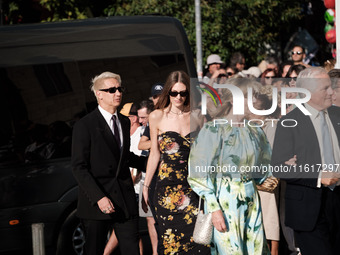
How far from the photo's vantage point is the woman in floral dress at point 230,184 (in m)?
6.03

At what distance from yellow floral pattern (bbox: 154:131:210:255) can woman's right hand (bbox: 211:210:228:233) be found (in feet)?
2.97

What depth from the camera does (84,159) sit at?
6730 millimetres

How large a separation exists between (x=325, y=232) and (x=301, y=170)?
0.53m

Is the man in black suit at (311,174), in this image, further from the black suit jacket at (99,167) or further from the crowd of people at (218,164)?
the black suit jacket at (99,167)

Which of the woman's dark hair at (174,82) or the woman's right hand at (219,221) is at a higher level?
the woman's dark hair at (174,82)

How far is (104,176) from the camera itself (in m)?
6.84

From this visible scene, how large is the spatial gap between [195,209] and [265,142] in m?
0.98

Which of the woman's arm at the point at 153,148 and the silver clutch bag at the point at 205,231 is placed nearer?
the silver clutch bag at the point at 205,231

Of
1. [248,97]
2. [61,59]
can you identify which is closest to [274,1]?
[61,59]

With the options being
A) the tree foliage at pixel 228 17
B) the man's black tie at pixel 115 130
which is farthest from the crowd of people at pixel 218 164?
the tree foliage at pixel 228 17

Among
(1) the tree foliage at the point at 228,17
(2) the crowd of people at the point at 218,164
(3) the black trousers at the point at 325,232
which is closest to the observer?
(2) the crowd of people at the point at 218,164

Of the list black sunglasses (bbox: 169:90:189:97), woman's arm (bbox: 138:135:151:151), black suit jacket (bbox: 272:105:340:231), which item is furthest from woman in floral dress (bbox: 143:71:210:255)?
black suit jacket (bbox: 272:105:340:231)

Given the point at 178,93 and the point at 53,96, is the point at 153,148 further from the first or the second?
the point at 53,96

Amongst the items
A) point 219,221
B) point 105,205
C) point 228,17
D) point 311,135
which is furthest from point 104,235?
point 228,17
